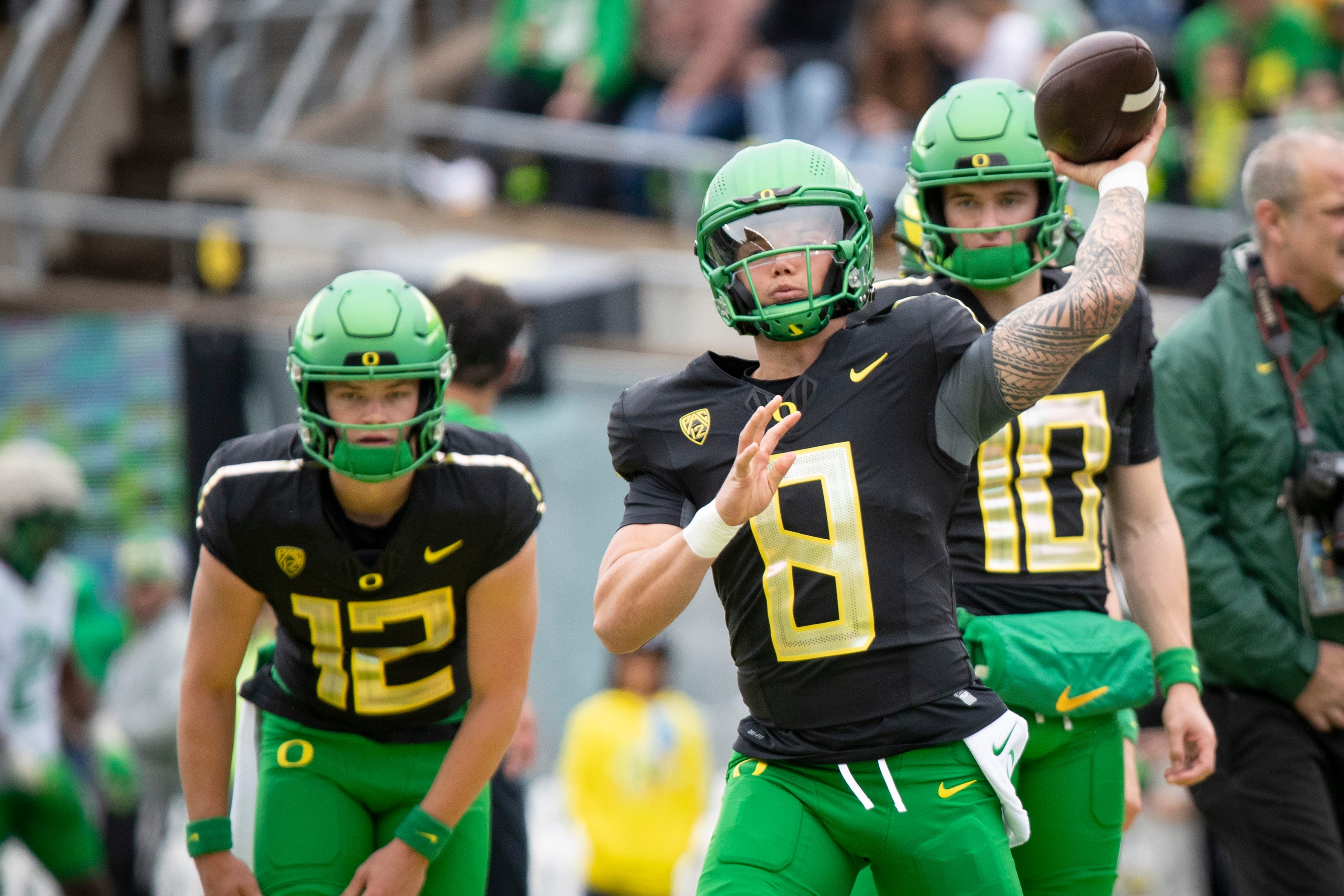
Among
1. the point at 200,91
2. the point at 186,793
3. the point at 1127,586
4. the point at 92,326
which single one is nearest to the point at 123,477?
the point at 92,326

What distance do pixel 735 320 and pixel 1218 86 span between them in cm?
712

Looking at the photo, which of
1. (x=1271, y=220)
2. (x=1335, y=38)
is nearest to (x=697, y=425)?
(x=1271, y=220)

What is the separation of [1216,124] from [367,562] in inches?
276

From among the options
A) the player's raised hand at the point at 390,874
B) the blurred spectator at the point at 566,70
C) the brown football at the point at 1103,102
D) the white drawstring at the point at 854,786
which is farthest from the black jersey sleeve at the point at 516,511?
the blurred spectator at the point at 566,70

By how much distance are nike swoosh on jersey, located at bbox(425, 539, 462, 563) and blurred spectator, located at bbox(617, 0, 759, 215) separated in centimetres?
722

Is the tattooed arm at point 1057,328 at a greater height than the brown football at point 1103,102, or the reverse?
the brown football at point 1103,102

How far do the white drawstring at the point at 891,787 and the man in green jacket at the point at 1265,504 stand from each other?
1.71 m

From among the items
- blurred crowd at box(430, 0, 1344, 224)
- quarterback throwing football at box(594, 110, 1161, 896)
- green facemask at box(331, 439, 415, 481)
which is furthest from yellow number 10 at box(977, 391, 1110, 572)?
blurred crowd at box(430, 0, 1344, 224)

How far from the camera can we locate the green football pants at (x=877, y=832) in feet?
10.9

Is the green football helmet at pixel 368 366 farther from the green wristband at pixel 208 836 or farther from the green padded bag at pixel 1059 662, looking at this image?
the green padded bag at pixel 1059 662

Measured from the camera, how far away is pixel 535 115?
12.2 metres

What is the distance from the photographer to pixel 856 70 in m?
10.5

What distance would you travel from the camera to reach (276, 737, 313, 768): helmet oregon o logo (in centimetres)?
428

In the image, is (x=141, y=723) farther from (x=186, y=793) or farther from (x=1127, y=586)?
(x=1127, y=586)
